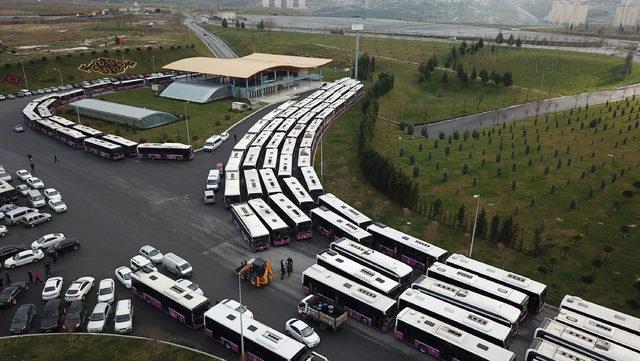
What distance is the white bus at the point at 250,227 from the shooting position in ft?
145

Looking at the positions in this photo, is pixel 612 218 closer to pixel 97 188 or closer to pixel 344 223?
pixel 344 223

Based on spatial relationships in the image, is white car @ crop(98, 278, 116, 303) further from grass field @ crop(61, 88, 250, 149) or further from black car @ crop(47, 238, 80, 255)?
grass field @ crop(61, 88, 250, 149)

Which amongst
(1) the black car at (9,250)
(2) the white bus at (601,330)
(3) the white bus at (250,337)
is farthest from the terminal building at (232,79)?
(2) the white bus at (601,330)

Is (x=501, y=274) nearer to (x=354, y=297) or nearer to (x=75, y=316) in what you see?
(x=354, y=297)

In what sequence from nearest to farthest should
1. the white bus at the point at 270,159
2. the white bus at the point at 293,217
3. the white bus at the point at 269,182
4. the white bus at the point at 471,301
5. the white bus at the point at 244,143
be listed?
1. the white bus at the point at 471,301
2. the white bus at the point at 293,217
3. the white bus at the point at 269,182
4. the white bus at the point at 270,159
5. the white bus at the point at 244,143

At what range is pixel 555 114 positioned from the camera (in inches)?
3652

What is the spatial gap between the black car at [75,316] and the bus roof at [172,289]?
4585 mm

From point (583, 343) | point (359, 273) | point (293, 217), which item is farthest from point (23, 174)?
Result: point (583, 343)

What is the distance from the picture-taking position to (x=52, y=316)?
3453 cm

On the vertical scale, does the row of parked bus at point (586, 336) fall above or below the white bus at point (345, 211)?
below

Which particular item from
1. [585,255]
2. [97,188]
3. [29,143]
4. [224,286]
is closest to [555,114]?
[585,255]

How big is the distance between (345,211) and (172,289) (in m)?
20.8

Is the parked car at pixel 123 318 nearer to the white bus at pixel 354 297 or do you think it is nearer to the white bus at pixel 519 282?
the white bus at pixel 354 297

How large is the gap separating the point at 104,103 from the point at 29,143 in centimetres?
2160
